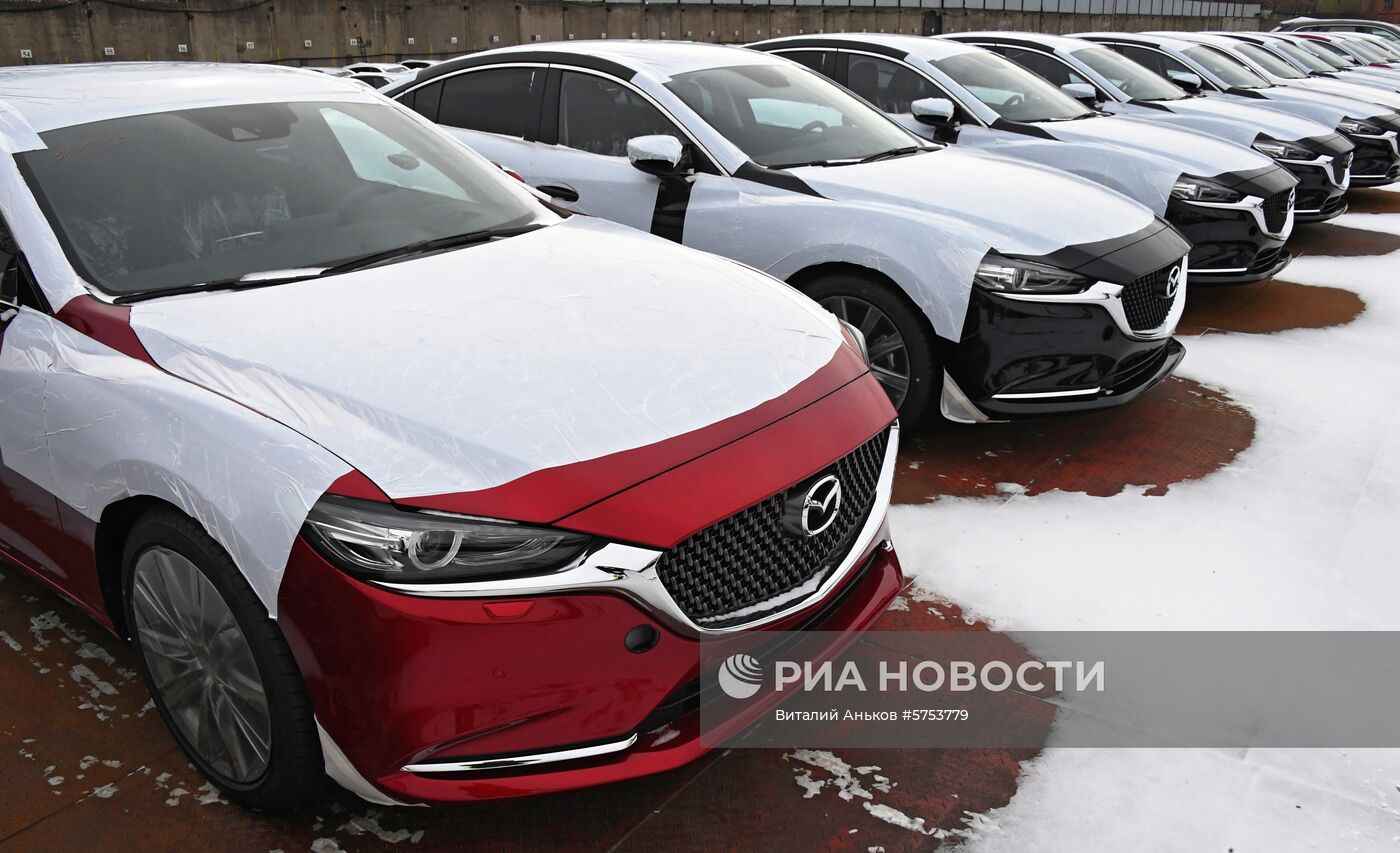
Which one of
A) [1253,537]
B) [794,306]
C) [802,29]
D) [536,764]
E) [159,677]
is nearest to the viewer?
[536,764]

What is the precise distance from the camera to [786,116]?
5402mm

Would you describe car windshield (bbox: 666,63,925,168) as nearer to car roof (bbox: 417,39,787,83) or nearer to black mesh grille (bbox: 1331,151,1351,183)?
car roof (bbox: 417,39,787,83)

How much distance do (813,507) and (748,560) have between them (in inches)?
8.1

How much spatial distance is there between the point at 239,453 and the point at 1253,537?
349 centimetres

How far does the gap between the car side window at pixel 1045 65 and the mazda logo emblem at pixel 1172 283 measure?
4527mm

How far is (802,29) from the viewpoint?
35.6 meters

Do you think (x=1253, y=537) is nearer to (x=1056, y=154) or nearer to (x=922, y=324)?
(x=922, y=324)

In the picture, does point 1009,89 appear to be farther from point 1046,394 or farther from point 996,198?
point 1046,394

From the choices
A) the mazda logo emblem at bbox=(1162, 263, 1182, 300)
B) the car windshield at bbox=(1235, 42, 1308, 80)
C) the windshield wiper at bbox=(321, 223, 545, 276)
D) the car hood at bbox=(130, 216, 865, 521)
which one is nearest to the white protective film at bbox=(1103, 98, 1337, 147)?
the mazda logo emblem at bbox=(1162, 263, 1182, 300)

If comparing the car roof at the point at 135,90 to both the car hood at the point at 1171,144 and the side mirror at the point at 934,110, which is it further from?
the car hood at the point at 1171,144

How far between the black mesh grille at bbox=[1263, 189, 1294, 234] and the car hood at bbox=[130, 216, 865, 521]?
5.04m

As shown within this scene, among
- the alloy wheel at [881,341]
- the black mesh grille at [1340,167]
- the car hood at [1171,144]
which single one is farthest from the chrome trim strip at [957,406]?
the black mesh grille at [1340,167]

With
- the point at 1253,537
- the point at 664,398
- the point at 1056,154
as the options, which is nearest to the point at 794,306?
the point at 664,398

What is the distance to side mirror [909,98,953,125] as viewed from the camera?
21.3 ft
